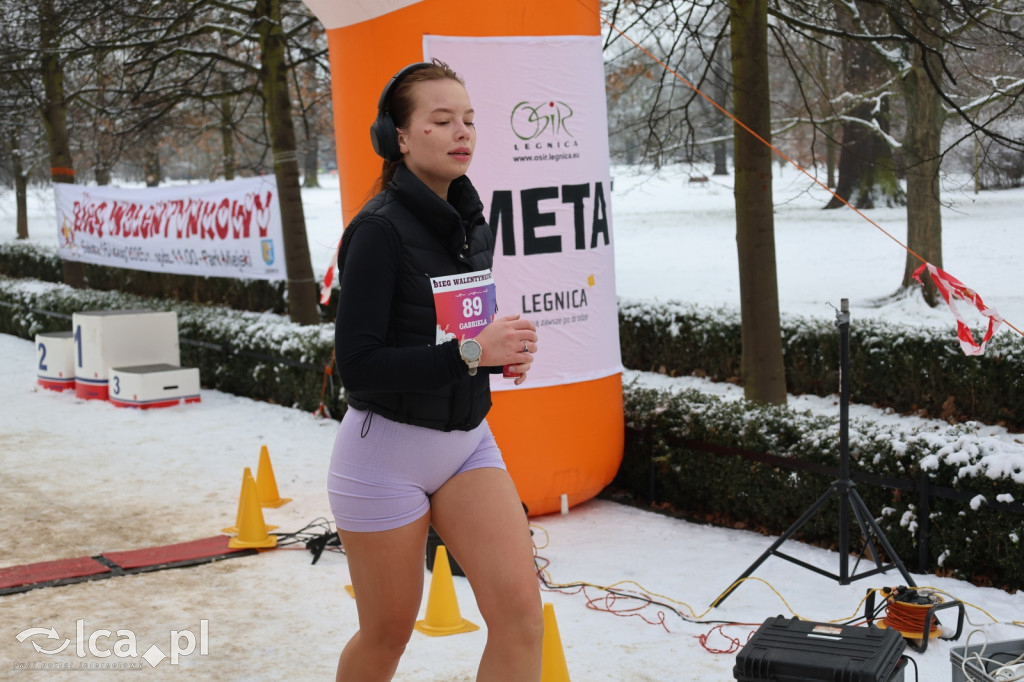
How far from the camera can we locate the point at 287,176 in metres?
13.2

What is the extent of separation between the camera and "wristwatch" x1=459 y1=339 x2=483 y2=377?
2822 millimetres

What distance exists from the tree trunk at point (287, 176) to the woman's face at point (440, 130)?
10061 mm

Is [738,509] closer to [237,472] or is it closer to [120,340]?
[237,472]

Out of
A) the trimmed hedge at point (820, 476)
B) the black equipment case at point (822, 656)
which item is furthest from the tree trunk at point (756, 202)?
the black equipment case at point (822, 656)

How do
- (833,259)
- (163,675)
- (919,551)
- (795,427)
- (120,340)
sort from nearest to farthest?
1. (163,675)
2. (919,551)
3. (795,427)
4. (120,340)
5. (833,259)

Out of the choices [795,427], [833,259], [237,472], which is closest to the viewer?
[795,427]

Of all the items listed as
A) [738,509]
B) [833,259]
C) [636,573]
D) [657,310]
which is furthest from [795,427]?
Answer: [833,259]

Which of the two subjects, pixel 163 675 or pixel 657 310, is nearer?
pixel 163 675

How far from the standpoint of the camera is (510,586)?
9.45 feet

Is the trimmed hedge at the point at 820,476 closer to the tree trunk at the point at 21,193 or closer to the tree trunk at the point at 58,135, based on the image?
the tree trunk at the point at 58,135

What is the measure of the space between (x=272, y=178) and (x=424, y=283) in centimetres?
968

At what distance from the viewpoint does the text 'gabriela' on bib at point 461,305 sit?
2.95m

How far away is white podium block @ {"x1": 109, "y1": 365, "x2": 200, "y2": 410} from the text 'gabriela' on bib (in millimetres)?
8563

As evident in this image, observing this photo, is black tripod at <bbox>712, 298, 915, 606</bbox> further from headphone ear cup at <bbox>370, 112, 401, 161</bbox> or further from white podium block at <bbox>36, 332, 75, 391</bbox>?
white podium block at <bbox>36, 332, 75, 391</bbox>
